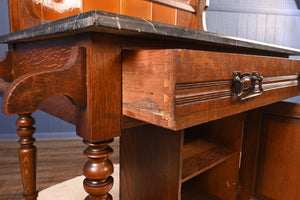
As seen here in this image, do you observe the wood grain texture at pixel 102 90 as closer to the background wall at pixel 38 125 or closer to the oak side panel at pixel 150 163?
the oak side panel at pixel 150 163

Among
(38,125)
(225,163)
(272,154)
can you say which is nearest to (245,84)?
(225,163)

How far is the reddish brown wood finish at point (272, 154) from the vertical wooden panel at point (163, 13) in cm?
69

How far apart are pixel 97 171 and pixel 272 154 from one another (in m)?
1.01

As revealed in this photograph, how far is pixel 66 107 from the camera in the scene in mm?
639

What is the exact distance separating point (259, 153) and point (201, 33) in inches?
35.2

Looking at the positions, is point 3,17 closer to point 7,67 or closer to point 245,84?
point 7,67

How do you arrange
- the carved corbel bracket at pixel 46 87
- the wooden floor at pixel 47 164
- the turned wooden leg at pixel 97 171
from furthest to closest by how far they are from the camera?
the wooden floor at pixel 47 164
the turned wooden leg at pixel 97 171
the carved corbel bracket at pixel 46 87

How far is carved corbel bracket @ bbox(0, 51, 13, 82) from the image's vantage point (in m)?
0.91

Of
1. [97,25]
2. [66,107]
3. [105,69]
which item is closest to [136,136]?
[66,107]

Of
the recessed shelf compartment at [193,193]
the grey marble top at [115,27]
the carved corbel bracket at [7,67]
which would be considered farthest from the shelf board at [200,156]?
the carved corbel bracket at [7,67]

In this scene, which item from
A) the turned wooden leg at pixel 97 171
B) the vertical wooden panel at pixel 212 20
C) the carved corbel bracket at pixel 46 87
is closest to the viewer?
the carved corbel bracket at pixel 46 87

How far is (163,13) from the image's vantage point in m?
1.29

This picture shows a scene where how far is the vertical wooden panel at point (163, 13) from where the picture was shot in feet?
4.08

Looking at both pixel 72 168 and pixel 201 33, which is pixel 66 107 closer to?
pixel 201 33
